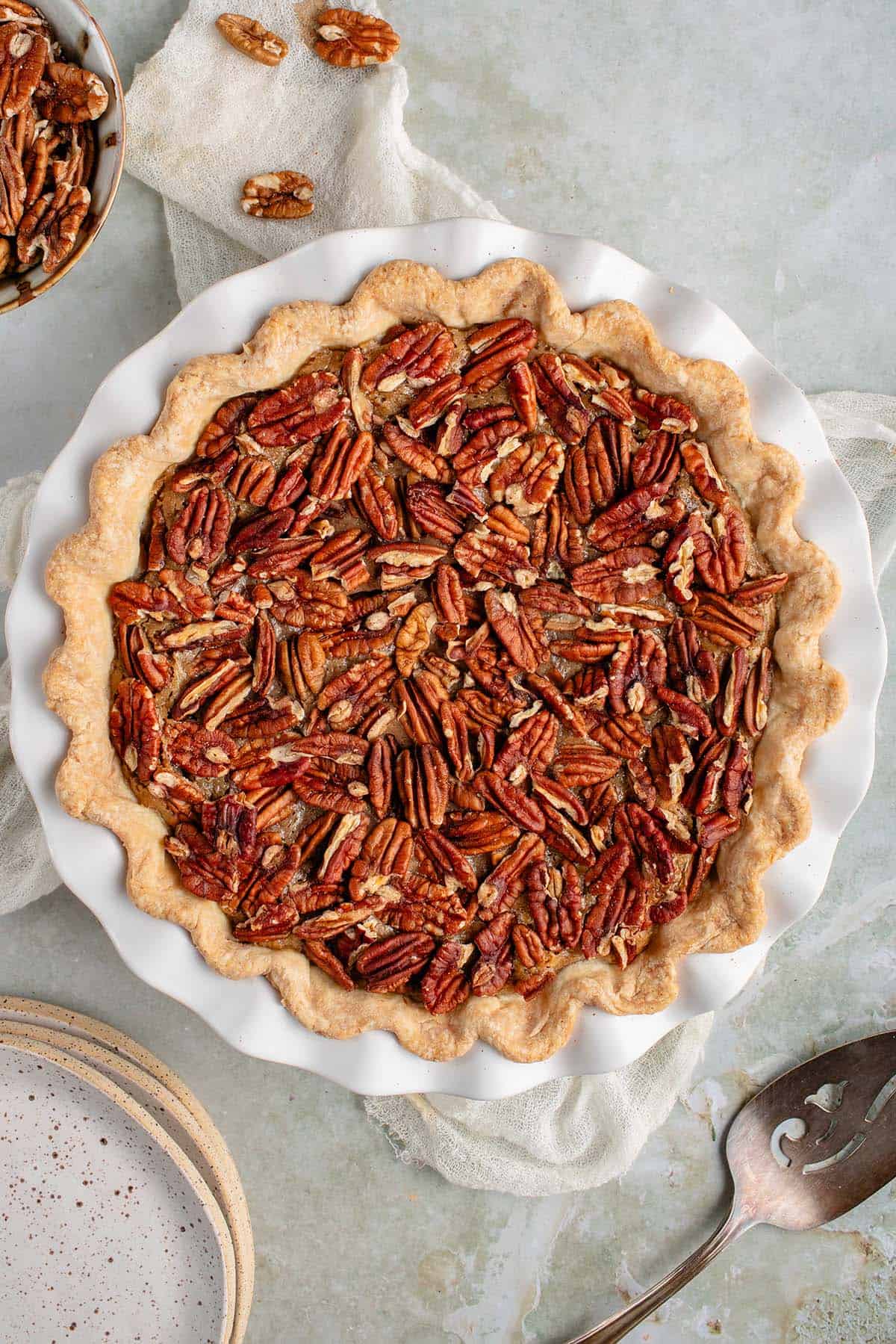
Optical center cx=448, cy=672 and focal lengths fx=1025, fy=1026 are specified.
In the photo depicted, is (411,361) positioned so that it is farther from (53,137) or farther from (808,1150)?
(808,1150)

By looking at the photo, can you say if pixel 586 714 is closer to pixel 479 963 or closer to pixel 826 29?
pixel 479 963

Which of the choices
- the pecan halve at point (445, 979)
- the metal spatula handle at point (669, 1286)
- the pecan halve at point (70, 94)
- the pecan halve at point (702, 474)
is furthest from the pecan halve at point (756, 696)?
the pecan halve at point (70, 94)

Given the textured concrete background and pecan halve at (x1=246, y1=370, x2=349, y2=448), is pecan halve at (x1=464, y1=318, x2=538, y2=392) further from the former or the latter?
the textured concrete background

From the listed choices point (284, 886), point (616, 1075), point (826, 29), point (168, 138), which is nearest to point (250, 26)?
point (168, 138)

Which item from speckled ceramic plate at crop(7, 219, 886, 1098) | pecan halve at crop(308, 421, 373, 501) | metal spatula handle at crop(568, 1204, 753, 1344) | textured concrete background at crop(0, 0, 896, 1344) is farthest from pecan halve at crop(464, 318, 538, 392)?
metal spatula handle at crop(568, 1204, 753, 1344)

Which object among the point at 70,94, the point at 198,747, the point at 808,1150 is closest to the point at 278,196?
the point at 70,94

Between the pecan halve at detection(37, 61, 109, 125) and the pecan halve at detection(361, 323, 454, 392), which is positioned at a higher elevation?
the pecan halve at detection(37, 61, 109, 125)
